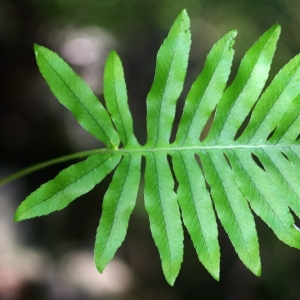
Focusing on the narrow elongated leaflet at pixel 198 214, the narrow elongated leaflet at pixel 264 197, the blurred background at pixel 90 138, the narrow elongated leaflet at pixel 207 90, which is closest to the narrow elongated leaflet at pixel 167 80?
the narrow elongated leaflet at pixel 207 90

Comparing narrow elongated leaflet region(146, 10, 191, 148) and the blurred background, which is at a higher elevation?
narrow elongated leaflet region(146, 10, 191, 148)

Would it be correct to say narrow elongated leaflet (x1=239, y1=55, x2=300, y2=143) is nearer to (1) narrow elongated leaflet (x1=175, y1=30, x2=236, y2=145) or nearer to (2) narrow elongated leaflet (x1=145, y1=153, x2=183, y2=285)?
(1) narrow elongated leaflet (x1=175, y1=30, x2=236, y2=145)

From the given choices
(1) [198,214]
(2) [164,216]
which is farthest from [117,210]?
(1) [198,214]

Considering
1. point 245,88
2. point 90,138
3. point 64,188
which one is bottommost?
point 90,138

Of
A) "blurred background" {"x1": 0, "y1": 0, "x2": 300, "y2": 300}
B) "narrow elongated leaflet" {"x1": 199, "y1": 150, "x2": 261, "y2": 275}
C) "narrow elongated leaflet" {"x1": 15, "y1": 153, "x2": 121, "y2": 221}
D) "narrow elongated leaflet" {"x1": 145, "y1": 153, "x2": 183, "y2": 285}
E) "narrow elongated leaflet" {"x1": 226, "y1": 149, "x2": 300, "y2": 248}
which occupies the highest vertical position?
"narrow elongated leaflet" {"x1": 226, "y1": 149, "x2": 300, "y2": 248}

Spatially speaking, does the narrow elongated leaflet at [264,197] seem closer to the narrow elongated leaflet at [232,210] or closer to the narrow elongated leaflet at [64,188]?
the narrow elongated leaflet at [232,210]

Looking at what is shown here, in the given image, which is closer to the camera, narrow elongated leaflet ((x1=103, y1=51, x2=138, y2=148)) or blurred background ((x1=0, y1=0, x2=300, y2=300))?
narrow elongated leaflet ((x1=103, y1=51, x2=138, y2=148))

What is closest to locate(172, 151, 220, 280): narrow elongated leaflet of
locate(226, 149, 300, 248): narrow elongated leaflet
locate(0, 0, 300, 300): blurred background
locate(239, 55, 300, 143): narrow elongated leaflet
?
locate(226, 149, 300, 248): narrow elongated leaflet

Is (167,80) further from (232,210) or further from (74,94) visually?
(232,210)

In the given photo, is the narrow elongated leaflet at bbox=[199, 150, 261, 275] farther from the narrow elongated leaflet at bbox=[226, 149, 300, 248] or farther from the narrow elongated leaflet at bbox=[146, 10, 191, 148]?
the narrow elongated leaflet at bbox=[146, 10, 191, 148]
